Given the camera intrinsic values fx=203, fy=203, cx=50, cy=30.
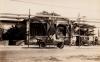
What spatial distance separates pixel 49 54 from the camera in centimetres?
154

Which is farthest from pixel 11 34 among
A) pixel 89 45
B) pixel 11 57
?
pixel 89 45

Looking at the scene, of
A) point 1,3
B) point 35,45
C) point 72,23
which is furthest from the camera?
point 72,23

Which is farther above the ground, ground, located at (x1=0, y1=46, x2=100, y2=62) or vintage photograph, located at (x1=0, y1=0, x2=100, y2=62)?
vintage photograph, located at (x1=0, y1=0, x2=100, y2=62)

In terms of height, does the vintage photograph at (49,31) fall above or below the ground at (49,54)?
above

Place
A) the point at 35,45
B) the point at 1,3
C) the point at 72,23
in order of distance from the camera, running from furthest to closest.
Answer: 1. the point at 72,23
2. the point at 35,45
3. the point at 1,3

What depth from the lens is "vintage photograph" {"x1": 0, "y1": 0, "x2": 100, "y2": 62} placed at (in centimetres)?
143

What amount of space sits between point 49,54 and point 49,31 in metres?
0.17

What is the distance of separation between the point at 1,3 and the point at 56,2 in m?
0.44

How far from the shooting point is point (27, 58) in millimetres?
1460

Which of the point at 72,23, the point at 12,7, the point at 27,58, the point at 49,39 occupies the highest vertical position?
the point at 12,7

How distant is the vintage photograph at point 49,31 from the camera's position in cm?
143

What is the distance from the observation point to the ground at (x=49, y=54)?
1408mm

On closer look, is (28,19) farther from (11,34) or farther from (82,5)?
(82,5)

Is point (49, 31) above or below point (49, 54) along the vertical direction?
above
